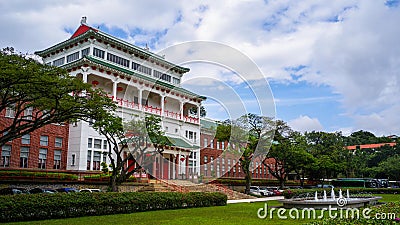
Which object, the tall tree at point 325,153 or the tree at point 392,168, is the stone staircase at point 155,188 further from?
the tree at point 392,168

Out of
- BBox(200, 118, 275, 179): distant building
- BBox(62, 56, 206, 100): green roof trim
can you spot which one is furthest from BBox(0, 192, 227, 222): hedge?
BBox(200, 118, 275, 179): distant building

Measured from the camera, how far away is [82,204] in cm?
1562

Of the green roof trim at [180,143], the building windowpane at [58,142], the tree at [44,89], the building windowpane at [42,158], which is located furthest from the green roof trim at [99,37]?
the tree at [44,89]

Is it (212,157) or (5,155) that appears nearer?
(5,155)

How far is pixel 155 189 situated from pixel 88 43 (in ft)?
51.6

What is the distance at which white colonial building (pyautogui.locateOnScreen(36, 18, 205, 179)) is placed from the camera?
1273 inches

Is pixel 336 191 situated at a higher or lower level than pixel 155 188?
lower

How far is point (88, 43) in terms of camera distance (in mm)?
35500

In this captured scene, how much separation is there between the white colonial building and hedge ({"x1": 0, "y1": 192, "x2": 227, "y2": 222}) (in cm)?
1270

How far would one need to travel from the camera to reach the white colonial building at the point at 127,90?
106 ft

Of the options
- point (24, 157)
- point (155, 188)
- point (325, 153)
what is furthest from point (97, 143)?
point (325, 153)

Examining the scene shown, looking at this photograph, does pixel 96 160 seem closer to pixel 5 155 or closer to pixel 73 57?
pixel 5 155

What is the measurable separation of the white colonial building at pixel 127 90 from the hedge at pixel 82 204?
12.7m

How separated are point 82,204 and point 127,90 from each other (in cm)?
2401
